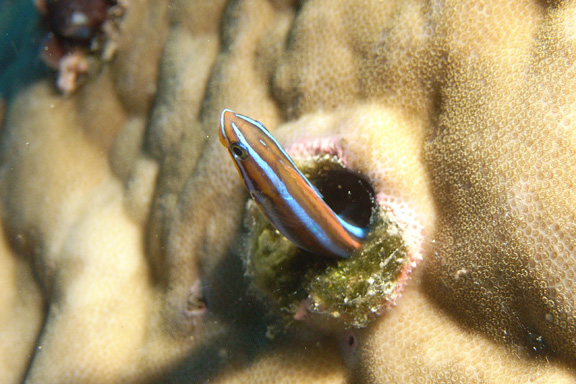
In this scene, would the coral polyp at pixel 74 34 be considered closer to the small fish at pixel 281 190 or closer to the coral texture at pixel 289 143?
the coral texture at pixel 289 143

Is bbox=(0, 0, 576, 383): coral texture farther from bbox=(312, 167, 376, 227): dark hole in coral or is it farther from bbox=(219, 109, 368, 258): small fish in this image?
bbox=(219, 109, 368, 258): small fish

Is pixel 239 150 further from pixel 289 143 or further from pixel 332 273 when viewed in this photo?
pixel 332 273

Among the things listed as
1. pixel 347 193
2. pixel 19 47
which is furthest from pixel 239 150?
pixel 19 47

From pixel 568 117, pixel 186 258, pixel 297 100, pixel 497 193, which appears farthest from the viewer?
pixel 186 258

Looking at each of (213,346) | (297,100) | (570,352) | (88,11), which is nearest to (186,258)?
(213,346)

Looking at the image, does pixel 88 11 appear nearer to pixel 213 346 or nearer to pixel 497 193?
pixel 213 346

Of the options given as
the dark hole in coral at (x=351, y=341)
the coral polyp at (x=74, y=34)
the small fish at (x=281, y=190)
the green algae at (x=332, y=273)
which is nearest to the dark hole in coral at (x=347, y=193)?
the green algae at (x=332, y=273)
